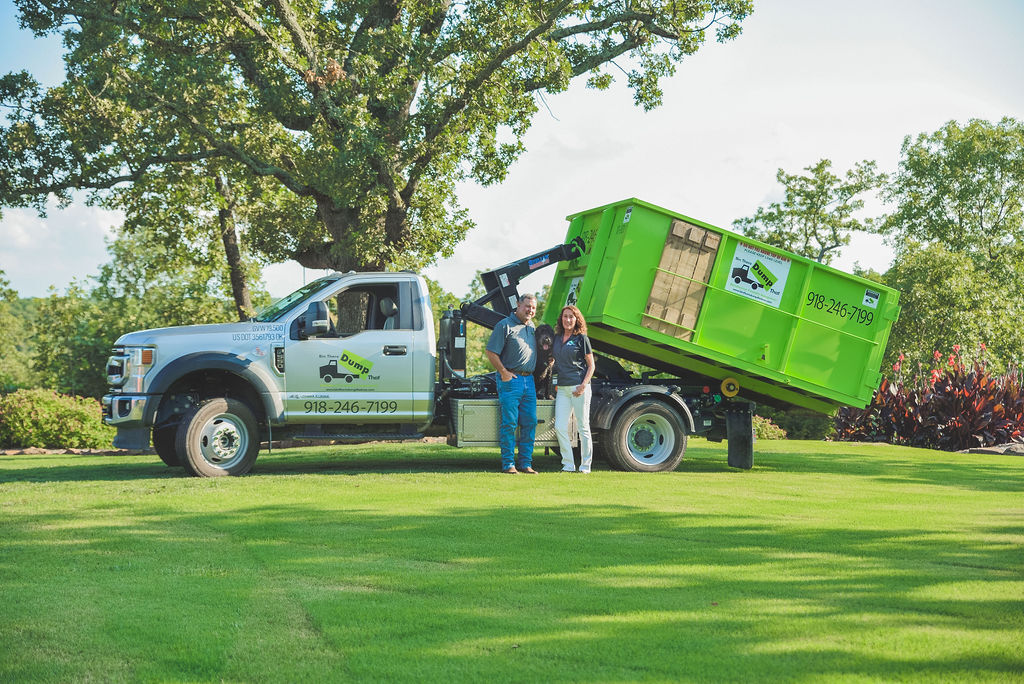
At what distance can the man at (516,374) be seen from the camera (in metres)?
10.9

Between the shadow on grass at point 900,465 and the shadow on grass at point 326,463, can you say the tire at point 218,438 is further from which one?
the shadow on grass at point 900,465

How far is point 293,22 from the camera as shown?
48.7 ft

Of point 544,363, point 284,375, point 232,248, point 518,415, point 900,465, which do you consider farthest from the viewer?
point 232,248

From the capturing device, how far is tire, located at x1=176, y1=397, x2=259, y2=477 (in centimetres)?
1024

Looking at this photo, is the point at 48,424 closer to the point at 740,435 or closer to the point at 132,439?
the point at 132,439

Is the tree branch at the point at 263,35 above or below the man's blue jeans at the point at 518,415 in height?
above

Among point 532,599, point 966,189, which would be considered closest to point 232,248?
point 532,599

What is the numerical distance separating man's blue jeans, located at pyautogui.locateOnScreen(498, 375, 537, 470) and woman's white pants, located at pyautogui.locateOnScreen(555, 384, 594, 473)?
1.01 feet

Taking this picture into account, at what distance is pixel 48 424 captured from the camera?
15133 millimetres

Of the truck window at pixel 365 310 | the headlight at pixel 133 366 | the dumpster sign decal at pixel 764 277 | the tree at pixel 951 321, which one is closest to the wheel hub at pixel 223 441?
the headlight at pixel 133 366

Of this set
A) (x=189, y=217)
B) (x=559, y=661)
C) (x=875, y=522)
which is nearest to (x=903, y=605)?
(x=559, y=661)

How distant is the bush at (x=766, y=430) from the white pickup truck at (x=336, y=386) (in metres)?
7.69

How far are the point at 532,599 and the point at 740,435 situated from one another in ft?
25.3

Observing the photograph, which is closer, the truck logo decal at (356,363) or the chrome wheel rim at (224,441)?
the chrome wheel rim at (224,441)
